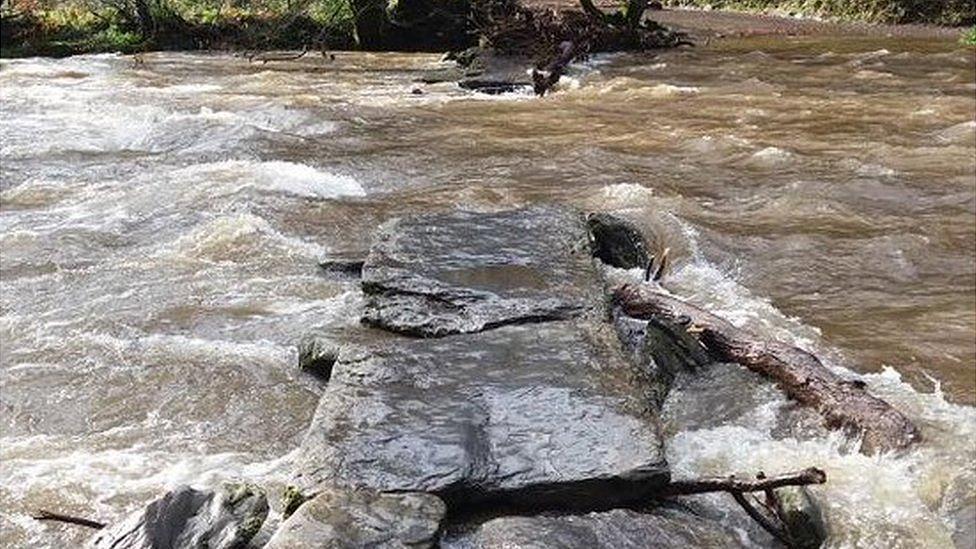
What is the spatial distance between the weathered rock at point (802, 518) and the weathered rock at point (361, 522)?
1.16 metres

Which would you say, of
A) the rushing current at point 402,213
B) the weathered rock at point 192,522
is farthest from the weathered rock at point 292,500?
the rushing current at point 402,213

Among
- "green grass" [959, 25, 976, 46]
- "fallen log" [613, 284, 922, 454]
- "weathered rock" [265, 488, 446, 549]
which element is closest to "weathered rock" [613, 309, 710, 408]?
"fallen log" [613, 284, 922, 454]

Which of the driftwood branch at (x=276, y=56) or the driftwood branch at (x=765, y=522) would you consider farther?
the driftwood branch at (x=276, y=56)

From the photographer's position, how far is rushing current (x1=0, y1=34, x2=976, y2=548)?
4.05 metres

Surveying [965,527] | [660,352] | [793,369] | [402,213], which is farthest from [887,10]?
[965,527]

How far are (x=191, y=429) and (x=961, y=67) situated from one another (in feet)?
50.7

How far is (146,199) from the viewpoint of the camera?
323 inches

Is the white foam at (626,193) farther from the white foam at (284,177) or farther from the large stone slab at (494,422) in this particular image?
the large stone slab at (494,422)

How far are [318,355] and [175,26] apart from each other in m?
19.8

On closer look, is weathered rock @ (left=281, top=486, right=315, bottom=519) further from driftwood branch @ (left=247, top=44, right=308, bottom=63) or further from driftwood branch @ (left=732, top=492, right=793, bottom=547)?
driftwood branch @ (left=247, top=44, right=308, bottom=63)

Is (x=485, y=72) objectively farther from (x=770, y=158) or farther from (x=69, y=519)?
(x=69, y=519)

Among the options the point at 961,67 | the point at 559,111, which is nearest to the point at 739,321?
→ the point at 559,111

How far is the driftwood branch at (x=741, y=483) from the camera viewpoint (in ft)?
11.2

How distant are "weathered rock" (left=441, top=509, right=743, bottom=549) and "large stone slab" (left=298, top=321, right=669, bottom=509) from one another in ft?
0.35
